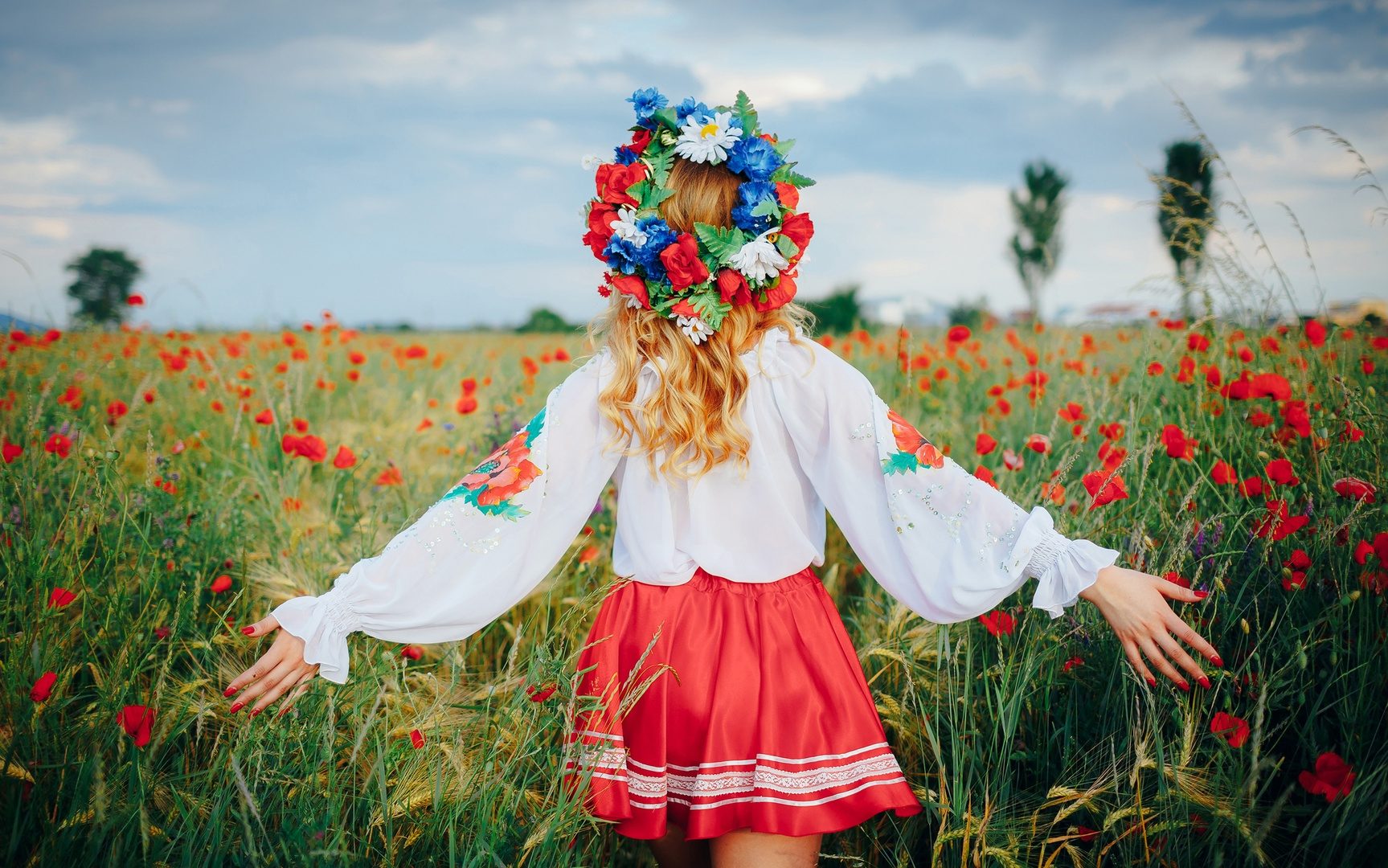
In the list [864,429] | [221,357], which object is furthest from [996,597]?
[221,357]

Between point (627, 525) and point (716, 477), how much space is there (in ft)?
0.78

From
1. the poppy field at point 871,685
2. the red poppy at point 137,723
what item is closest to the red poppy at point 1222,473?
the poppy field at point 871,685

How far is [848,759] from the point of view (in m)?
1.60

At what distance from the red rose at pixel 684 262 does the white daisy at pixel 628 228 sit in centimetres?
6

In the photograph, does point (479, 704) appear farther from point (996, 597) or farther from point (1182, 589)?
point (1182, 589)

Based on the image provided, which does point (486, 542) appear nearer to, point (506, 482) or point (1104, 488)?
point (506, 482)

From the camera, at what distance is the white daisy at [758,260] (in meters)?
1.65

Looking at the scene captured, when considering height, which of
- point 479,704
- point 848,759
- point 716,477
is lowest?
point 479,704

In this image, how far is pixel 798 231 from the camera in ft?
5.62

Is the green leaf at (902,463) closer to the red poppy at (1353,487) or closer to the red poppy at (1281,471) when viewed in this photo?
the red poppy at (1281,471)

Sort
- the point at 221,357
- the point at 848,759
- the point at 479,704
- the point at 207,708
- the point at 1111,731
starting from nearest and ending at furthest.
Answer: the point at 848,759
the point at 207,708
the point at 1111,731
the point at 479,704
the point at 221,357

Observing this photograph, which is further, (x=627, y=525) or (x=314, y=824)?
(x=627, y=525)

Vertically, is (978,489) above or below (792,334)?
below

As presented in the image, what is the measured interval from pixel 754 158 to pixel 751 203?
9 cm
